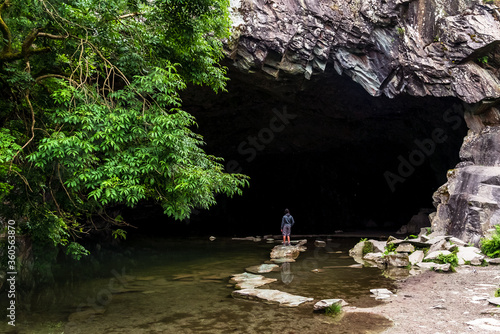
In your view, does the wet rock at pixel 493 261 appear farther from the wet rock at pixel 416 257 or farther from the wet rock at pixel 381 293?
the wet rock at pixel 381 293

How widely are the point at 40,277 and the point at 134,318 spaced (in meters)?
6.67

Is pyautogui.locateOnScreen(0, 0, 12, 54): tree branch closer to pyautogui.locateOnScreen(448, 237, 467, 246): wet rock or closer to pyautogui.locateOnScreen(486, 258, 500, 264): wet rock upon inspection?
pyautogui.locateOnScreen(486, 258, 500, 264): wet rock

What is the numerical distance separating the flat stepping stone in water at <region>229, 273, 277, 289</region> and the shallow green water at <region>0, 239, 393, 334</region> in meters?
0.25

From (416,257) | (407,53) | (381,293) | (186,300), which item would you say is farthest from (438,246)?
(186,300)

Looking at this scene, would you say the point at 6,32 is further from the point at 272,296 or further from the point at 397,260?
the point at 397,260

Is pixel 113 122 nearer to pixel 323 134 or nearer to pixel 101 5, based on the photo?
pixel 101 5

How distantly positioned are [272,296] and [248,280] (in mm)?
1956

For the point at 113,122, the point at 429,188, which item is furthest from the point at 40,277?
the point at 429,188

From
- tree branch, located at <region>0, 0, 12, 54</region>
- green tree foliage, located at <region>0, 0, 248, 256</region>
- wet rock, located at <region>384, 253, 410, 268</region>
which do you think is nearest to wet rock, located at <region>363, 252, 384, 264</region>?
wet rock, located at <region>384, 253, 410, 268</region>

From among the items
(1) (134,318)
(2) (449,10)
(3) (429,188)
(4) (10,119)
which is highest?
(2) (449,10)

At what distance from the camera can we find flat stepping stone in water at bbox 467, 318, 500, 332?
16.9 ft

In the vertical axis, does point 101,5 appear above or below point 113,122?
above

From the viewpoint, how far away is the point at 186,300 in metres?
8.25

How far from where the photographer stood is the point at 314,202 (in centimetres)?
3431
